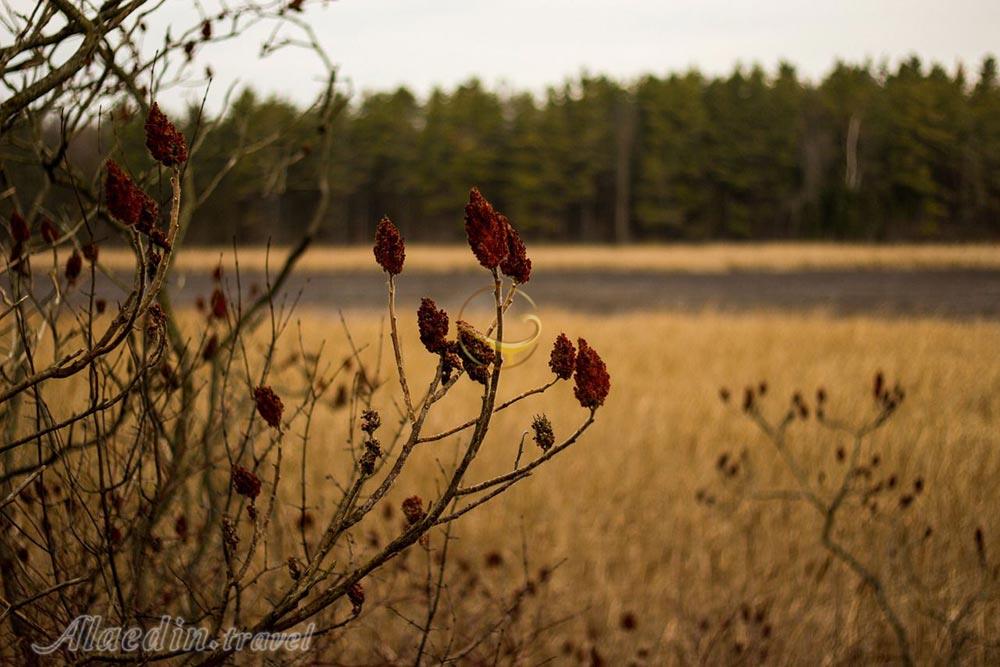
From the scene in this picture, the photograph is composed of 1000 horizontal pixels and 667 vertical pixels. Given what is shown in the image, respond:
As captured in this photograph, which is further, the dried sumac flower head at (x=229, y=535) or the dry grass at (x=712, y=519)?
the dry grass at (x=712, y=519)

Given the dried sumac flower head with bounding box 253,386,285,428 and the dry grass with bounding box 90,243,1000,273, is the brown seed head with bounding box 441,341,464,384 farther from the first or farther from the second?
the dry grass with bounding box 90,243,1000,273

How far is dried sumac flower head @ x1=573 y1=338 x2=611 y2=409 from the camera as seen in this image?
0.84 metres

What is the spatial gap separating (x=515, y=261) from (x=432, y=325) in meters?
0.12

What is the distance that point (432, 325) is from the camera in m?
0.82

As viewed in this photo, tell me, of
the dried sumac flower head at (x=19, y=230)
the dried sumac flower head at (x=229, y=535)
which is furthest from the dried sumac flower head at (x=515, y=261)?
the dried sumac flower head at (x=19, y=230)

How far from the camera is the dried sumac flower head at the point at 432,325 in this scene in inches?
32.1

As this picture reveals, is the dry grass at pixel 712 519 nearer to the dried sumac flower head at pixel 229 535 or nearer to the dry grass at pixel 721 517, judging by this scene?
the dry grass at pixel 721 517

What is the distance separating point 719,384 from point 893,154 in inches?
833

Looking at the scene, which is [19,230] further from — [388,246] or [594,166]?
[594,166]

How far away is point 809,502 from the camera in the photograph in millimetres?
4176

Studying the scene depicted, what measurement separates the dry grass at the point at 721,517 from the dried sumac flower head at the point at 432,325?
63 centimetres

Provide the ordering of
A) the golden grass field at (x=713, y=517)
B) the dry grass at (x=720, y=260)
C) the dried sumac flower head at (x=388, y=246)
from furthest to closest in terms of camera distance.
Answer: the dry grass at (x=720, y=260)
the golden grass field at (x=713, y=517)
the dried sumac flower head at (x=388, y=246)

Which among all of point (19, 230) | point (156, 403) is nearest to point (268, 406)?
point (19, 230)

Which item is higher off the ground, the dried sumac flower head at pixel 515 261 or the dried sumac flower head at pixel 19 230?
the dried sumac flower head at pixel 19 230
